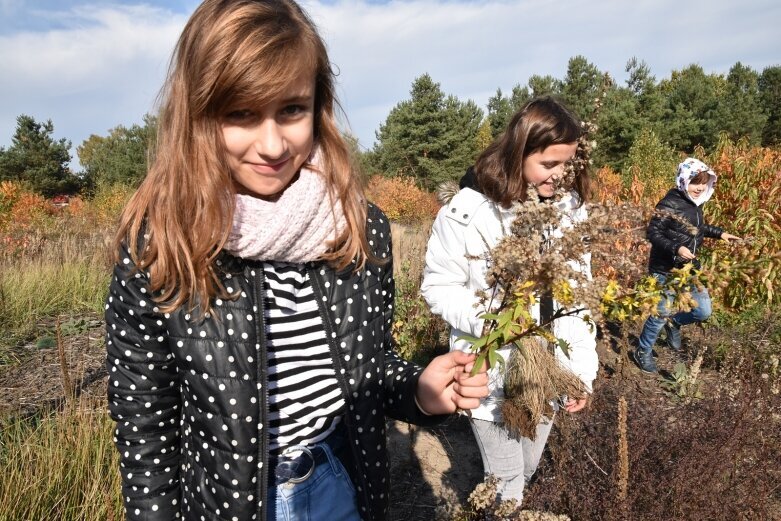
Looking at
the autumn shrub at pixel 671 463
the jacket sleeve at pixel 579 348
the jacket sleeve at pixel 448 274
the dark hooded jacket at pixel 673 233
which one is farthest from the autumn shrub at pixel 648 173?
the jacket sleeve at pixel 448 274

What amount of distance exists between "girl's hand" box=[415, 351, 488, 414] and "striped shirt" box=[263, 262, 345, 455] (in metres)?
0.23

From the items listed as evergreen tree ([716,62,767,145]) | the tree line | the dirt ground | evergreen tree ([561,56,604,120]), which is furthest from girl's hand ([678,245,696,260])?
evergreen tree ([716,62,767,145])

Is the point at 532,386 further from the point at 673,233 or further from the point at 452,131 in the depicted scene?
the point at 452,131

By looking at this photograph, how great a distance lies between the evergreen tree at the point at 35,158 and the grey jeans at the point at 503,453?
3036 centimetres

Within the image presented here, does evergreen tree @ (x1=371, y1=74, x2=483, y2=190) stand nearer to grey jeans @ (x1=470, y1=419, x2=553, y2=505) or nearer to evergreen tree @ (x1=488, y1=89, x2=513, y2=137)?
evergreen tree @ (x1=488, y1=89, x2=513, y2=137)

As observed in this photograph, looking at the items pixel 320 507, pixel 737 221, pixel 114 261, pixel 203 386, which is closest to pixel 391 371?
pixel 320 507

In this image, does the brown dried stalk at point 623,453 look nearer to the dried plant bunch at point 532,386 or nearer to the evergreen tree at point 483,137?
the dried plant bunch at point 532,386

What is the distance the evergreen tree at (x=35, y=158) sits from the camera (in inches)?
1022

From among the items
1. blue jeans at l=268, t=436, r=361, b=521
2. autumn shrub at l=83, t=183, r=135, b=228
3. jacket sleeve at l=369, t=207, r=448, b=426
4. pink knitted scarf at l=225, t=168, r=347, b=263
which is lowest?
blue jeans at l=268, t=436, r=361, b=521

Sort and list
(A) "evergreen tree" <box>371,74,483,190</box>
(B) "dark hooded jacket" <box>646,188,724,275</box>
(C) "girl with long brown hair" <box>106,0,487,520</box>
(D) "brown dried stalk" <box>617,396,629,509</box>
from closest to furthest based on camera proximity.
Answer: (C) "girl with long brown hair" <box>106,0,487,520</box> < (D) "brown dried stalk" <box>617,396,629,509</box> < (B) "dark hooded jacket" <box>646,188,724,275</box> < (A) "evergreen tree" <box>371,74,483,190</box>

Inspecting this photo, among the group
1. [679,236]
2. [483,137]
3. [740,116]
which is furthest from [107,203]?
[740,116]

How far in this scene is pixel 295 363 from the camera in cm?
126

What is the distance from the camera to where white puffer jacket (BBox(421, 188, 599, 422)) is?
207 centimetres

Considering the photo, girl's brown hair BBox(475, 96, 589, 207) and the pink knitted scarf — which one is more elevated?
girl's brown hair BBox(475, 96, 589, 207)
